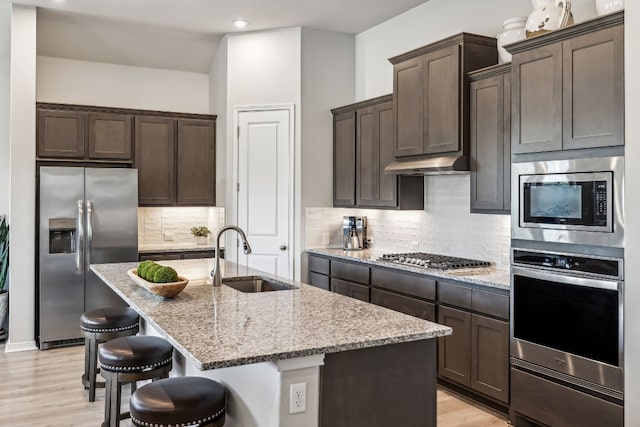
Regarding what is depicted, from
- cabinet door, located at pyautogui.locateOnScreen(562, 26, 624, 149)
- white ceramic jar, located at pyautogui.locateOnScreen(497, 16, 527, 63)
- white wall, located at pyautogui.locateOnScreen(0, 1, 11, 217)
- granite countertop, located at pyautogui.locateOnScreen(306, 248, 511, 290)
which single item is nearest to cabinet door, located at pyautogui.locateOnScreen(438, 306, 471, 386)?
granite countertop, located at pyautogui.locateOnScreen(306, 248, 511, 290)

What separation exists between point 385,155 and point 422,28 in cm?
123

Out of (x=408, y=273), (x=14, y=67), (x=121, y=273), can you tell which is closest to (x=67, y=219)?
(x=14, y=67)

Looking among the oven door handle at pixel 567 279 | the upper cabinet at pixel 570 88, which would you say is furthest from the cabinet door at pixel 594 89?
the oven door handle at pixel 567 279

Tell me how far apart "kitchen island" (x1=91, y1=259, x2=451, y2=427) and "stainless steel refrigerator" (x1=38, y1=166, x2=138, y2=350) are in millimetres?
3076

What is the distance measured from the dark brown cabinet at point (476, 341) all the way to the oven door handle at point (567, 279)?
25cm

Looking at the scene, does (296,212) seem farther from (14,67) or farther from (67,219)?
(14,67)

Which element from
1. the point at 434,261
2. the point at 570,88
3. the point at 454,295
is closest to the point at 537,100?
the point at 570,88

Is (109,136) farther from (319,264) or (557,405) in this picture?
(557,405)

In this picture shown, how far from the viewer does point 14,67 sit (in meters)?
5.13

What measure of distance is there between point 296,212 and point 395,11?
2226mm

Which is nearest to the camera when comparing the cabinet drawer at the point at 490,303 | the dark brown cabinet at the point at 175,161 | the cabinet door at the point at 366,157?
the cabinet drawer at the point at 490,303

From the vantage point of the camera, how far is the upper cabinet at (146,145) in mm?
5637

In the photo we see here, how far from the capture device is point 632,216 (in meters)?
2.64

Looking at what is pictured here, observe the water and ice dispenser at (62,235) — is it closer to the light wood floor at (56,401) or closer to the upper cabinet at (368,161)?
the light wood floor at (56,401)
